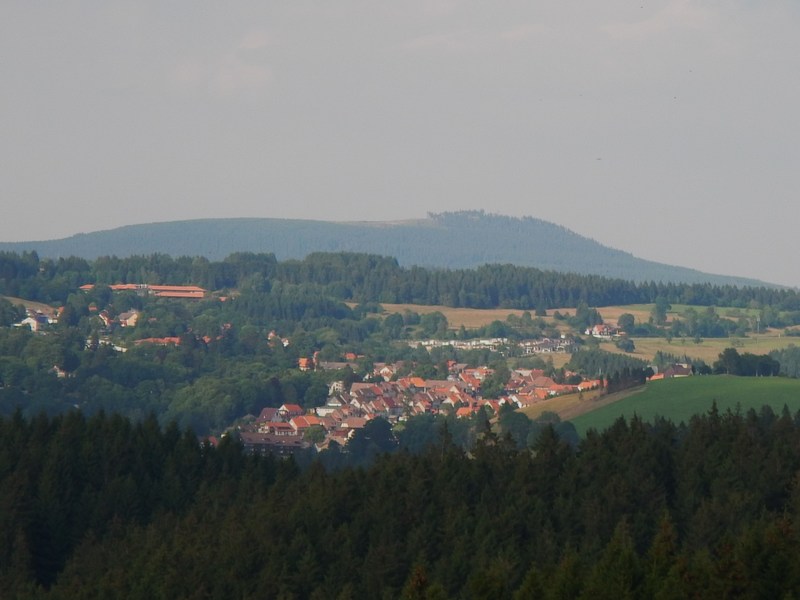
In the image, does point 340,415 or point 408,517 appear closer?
point 408,517

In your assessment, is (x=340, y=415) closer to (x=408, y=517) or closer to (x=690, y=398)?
(x=690, y=398)

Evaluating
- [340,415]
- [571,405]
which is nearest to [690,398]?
[571,405]

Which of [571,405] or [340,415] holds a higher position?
[571,405]

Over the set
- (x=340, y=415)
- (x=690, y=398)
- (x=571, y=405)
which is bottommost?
(x=340, y=415)

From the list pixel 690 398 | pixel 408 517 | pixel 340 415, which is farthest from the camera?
pixel 340 415

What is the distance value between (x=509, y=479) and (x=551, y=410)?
71.0 m

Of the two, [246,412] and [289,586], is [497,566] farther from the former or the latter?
[246,412]

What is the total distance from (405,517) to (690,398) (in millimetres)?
69049

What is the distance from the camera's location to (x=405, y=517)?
255ft

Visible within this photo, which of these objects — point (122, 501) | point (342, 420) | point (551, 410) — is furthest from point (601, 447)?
point (342, 420)

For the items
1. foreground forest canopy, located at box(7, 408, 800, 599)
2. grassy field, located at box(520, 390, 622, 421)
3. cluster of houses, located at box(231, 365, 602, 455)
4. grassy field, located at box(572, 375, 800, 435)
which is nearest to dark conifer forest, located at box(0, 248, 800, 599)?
foreground forest canopy, located at box(7, 408, 800, 599)

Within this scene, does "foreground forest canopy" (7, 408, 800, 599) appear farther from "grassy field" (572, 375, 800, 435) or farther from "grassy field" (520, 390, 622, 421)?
"grassy field" (520, 390, 622, 421)

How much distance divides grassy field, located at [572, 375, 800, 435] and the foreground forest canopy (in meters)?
35.9

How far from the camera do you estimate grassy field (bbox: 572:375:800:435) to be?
445ft
